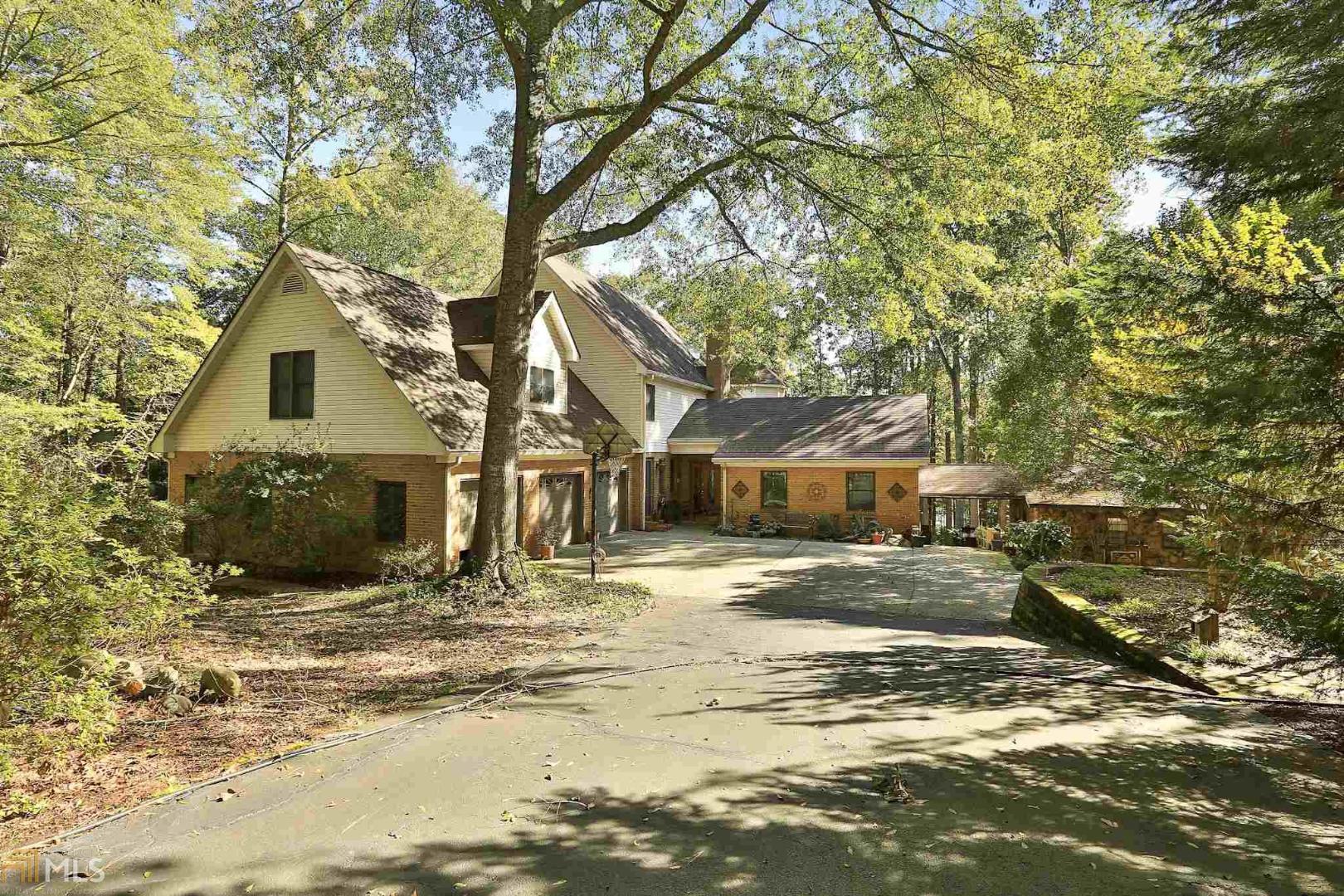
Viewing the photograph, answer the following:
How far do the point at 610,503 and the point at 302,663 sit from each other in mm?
15033

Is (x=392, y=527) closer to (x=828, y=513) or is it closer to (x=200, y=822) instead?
(x=200, y=822)

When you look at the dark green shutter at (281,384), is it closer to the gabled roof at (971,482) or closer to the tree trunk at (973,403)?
the gabled roof at (971,482)

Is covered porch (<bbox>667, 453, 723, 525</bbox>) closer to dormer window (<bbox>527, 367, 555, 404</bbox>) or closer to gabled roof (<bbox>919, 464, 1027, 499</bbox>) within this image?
gabled roof (<bbox>919, 464, 1027, 499</bbox>)

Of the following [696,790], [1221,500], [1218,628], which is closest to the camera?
[696,790]

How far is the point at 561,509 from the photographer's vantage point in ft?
64.0

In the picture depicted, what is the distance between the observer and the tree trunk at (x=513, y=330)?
489 inches

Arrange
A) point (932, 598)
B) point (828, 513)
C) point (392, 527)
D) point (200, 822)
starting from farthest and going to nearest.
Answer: point (828, 513)
point (392, 527)
point (932, 598)
point (200, 822)

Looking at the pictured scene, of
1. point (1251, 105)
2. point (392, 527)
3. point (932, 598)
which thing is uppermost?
point (1251, 105)

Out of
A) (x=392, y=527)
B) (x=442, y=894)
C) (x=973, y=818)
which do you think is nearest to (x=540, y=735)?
(x=442, y=894)

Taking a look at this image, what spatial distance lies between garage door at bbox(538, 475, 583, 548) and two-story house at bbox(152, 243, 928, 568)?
0.07 metres

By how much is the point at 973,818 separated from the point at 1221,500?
4.30 metres

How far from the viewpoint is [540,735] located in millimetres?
5945

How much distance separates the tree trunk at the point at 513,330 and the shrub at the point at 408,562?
1.99m

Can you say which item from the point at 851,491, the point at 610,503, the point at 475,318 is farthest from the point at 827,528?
the point at 475,318
